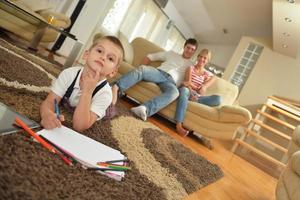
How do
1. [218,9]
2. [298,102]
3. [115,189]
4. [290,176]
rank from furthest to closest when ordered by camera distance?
[218,9] < [298,102] < [290,176] < [115,189]

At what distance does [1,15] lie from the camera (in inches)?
101

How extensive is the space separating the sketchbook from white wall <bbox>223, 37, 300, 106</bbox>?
16.2 feet

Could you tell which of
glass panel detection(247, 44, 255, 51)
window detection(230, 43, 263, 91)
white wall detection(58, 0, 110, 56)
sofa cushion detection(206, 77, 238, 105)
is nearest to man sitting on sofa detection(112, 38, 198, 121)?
sofa cushion detection(206, 77, 238, 105)

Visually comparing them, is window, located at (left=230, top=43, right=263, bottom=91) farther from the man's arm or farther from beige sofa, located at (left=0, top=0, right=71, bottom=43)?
beige sofa, located at (left=0, top=0, right=71, bottom=43)

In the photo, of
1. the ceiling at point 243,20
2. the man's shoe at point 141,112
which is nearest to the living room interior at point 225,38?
the ceiling at point 243,20

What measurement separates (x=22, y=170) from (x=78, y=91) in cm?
54

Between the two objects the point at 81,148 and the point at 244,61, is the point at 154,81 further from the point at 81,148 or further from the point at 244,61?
the point at 244,61

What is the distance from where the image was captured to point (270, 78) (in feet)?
17.2

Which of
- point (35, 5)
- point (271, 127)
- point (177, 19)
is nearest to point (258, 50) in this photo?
point (271, 127)

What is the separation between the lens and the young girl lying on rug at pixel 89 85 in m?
0.90

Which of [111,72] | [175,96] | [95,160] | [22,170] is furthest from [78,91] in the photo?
[175,96]

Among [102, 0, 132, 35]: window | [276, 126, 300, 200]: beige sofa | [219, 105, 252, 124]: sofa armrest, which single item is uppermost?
[102, 0, 132, 35]: window

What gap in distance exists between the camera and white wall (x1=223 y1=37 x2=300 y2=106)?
5008 millimetres

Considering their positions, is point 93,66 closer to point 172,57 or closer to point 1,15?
point 172,57
